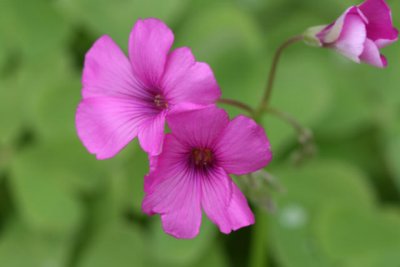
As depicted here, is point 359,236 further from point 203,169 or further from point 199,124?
point 199,124

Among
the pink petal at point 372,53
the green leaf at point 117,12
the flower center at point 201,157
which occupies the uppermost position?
the pink petal at point 372,53

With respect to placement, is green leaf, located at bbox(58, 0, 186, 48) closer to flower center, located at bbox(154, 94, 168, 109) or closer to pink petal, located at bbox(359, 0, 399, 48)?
flower center, located at bbox(154, 94, 168, 109)

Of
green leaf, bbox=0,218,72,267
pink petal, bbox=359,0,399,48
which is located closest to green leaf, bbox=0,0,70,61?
green leaf, bbox=0,218,72,267

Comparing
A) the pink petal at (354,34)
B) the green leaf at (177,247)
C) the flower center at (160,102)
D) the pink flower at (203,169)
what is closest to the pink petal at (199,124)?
the pink flower at (203,169)

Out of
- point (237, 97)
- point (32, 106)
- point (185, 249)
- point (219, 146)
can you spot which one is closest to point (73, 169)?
point (32, 106)

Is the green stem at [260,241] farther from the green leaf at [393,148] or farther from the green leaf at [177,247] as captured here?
the green leaf at [393,148]

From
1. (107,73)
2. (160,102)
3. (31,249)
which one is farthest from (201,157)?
(31,249)
